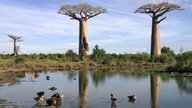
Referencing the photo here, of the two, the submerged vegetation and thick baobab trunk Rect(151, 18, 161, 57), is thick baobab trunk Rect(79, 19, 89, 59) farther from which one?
thick baobab trunk Rect(151, 18, 161, 57)

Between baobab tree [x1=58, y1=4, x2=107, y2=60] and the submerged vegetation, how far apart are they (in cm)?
129

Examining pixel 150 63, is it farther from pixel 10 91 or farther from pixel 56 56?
pixel 10 91

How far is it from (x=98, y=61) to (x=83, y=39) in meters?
4.32

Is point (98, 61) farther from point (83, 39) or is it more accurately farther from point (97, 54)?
point (83, 39)

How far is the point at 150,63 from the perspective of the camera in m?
40.6

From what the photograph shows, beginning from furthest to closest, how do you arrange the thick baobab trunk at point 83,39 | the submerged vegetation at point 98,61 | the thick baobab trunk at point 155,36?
1. the thick baobab trunk at point 83,39
2. the thick baobab trunk at point 155,36
3. the submerged vegetation at point 98,61

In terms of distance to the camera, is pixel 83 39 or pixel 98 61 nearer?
pixel 98 61

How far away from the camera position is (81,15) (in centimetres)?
4266

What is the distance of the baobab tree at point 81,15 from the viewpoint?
41969 mm

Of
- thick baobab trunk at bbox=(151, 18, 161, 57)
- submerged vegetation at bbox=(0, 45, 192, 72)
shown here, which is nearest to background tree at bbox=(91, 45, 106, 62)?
submerged vegetation at bbox=(0, 45, 192, 72)

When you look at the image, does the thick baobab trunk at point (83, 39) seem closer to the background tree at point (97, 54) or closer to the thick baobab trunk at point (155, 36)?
the background tree at point (97, 54)

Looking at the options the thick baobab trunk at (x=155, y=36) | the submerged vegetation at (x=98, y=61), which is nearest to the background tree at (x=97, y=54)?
the submerged vegetation at (x=98, y=61)

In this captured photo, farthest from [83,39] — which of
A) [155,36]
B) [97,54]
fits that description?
[155,36]

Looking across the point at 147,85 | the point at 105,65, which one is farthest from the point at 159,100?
the point at 105,65
